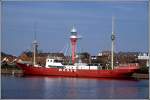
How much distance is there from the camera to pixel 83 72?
617 inches

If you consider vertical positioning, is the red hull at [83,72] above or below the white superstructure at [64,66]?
below

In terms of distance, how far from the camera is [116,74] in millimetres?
15062

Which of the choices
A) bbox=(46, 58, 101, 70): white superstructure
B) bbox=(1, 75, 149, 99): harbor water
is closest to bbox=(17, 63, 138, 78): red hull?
bbox=(46, 58, 101, 70): white superstructure

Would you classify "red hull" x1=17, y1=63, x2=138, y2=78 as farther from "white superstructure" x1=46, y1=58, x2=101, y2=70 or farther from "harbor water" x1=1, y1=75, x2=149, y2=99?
"harbor water" x1=1, y1=75, x2=149, y2=99

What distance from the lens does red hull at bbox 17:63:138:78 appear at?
1512 cm

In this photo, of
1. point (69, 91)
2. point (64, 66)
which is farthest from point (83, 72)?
point (69, 91)

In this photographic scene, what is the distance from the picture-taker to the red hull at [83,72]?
49.6 ft

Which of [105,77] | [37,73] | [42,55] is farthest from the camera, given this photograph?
[42,55]

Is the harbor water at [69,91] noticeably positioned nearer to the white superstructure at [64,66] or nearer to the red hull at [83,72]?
the red hull at [83,72]

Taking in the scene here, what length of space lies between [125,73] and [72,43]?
248cm

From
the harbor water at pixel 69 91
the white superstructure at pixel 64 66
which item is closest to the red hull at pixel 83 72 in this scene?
the white superstructure at pixel 64 66

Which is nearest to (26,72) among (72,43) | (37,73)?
(37,73)

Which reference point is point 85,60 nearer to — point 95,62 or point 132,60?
point 95,62

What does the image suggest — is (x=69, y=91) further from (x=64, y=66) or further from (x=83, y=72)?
(x=64, y=66)
